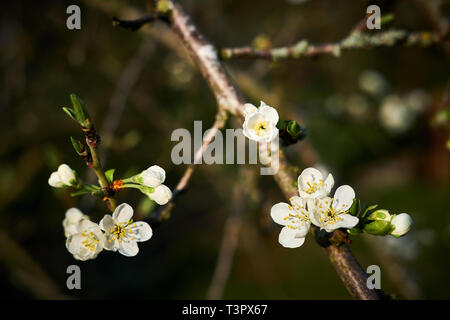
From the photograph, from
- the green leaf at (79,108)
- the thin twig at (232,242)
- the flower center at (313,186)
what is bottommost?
the flower center at (313,186)

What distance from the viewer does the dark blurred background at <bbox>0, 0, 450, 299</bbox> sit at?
5.85ft

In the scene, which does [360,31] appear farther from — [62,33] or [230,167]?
[230,167]

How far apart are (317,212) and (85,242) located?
48cm

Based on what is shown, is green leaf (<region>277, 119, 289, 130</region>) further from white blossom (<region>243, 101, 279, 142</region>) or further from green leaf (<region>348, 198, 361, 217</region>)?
green leaf (<region>348, 198, 361, 217</region>)

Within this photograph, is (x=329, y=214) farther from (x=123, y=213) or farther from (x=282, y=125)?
(x=123, y=213)

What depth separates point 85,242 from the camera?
672 mm

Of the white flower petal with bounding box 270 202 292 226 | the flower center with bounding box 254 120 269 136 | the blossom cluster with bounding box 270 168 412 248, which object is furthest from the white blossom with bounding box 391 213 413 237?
the flower center with bounding box 254 120 269 136

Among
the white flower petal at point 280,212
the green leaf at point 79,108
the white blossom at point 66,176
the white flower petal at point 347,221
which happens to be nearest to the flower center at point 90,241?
the white blossom at point 66,176

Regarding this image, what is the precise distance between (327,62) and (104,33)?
2510 mm

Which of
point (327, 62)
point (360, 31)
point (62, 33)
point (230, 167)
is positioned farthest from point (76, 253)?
point (327, 62)

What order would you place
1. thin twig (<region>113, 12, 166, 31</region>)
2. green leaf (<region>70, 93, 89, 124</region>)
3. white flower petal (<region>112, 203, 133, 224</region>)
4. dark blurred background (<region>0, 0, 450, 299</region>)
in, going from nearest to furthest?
green leaf (<region>70, 93, 89, 124</region>), white flower petal (<region>112, 203, 133, 224</region>), thin twig (<region>113, 12, 166, 31</region>), dark blurred background (<region>0, 0, 450, 299</region>)

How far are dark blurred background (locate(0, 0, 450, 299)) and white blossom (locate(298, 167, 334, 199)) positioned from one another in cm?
34

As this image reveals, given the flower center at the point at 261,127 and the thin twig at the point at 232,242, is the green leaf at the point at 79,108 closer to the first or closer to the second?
the flower center at the point at 261,127

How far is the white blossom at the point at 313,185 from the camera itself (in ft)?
2.09
